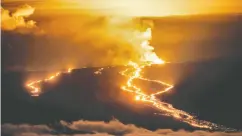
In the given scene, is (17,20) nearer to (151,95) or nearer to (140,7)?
(140,7)

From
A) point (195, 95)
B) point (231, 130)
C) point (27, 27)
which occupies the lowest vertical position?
point (231, 130)

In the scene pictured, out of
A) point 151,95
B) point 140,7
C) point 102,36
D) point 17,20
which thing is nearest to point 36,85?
point 17,20

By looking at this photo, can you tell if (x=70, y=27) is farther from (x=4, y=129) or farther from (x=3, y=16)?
(x=4, y=129)

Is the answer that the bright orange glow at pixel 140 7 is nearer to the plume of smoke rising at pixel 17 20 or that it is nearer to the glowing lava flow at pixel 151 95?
the plume of smoke rising at pixel 17 20

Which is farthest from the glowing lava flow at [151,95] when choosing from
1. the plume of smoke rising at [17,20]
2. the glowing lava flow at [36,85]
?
the plume of smoke rising at [17,20]

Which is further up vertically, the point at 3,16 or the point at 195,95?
the point at 3,16

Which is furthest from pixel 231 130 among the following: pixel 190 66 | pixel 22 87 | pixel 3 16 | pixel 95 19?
pixel 3 16
